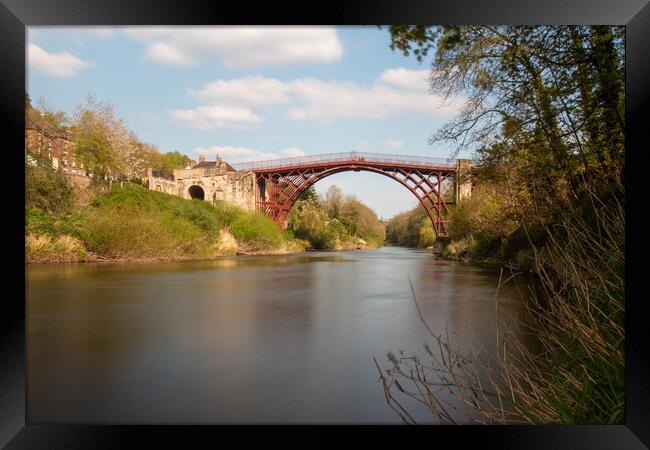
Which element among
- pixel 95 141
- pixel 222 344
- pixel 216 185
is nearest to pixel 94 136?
pixel 95 141

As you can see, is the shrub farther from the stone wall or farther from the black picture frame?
the black picture frame

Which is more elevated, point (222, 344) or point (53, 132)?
point (53, 132)

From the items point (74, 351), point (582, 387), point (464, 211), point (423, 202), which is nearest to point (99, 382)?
point (74, 351)

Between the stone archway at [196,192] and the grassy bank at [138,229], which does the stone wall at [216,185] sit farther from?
the grassy bank at [138,229]

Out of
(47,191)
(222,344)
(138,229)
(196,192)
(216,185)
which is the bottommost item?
(222,344)

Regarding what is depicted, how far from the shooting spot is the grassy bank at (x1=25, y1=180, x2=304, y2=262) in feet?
36.2

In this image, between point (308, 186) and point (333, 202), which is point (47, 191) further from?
point (333, 202)

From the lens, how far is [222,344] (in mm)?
4262

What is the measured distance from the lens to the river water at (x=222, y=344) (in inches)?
104

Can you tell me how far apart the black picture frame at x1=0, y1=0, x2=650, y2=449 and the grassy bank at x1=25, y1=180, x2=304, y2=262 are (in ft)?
33.5

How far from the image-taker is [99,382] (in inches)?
121

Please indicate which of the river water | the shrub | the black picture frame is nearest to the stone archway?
the shrub

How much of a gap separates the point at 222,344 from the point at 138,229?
9.83 metres
